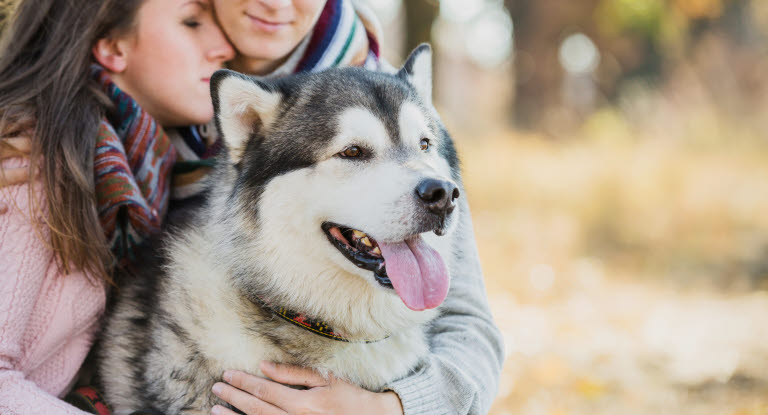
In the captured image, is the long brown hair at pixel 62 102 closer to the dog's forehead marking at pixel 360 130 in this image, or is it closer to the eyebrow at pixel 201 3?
the eyebrow at pixel 201 3

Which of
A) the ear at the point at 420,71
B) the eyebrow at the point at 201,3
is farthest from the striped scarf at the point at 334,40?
the eyebrow at the point at 201,3

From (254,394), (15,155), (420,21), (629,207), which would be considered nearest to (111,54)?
(15,155)

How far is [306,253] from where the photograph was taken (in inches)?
95.3

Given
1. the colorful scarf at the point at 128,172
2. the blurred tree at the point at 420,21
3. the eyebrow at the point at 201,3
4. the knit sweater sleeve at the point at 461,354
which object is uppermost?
the eyebrow at the point at 201,3

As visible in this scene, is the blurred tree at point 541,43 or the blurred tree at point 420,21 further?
the blurred tree at point 541,43

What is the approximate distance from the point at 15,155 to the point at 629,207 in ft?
21.9

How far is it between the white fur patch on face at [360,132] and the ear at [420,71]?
1.49 ft

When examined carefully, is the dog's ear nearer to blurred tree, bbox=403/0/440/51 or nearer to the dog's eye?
the dog's eye

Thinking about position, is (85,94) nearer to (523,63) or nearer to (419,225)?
(419,225)

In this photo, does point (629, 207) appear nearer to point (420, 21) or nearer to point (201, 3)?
point (420, 21)

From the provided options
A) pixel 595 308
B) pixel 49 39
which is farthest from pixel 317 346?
pixel 595 308

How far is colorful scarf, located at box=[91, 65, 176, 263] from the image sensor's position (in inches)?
104

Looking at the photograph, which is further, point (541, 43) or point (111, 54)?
point (541, 43)

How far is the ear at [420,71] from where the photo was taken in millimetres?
2865
